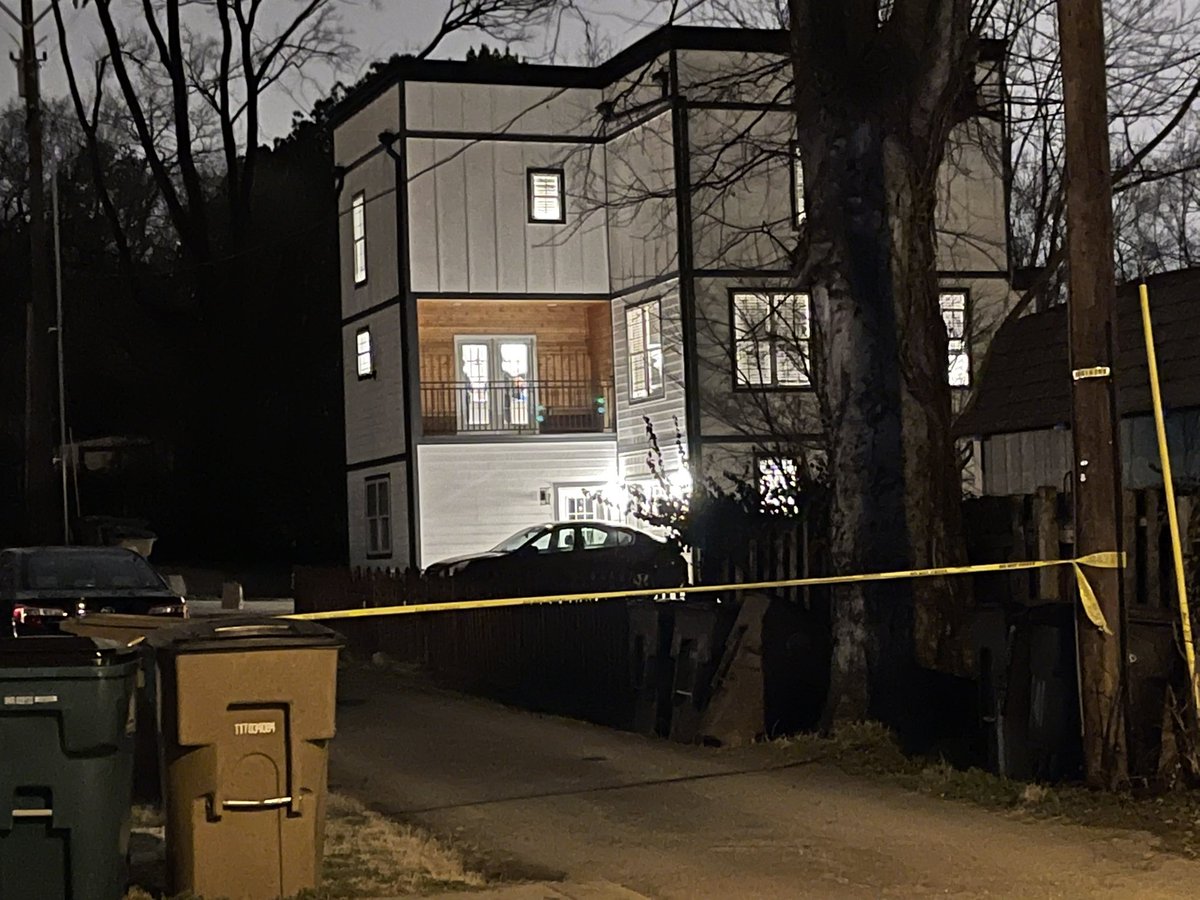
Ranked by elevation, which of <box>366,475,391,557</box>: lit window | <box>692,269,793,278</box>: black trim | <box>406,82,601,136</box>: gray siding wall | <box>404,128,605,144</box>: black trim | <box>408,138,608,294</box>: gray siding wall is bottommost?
<box>366,475,391,557</box>: lit window

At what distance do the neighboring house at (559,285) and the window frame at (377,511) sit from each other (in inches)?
2.8

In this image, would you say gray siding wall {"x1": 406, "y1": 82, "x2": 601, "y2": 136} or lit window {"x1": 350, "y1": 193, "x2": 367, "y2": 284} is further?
lit window {"x1": 350, "y1": 193, "x2": 367, "y2": 284}

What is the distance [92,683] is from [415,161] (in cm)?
2464

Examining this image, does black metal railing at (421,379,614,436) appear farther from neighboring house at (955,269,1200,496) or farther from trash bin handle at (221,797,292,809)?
trash bin handle at (221,797,292,809)

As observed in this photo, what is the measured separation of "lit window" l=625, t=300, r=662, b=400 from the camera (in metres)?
31.3

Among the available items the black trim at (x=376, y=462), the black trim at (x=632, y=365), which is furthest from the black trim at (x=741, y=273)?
the black trim at (x=376, y=462)

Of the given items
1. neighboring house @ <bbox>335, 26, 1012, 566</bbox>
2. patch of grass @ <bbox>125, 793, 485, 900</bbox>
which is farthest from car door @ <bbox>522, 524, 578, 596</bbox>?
patch of grass @ <bbox>125, 793, 485, 900</bbox>

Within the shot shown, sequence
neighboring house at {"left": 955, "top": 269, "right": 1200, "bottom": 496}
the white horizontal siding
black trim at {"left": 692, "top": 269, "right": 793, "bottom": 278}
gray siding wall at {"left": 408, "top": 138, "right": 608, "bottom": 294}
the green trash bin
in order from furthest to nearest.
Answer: the white horizontal siding, gray siding wall at {"left": 408, "top": 138, "right": 608, "bottom": 294}, black trim at {"left": 692, "top": 269, "right": 793, "bottom": 278}, neighboring house at {"left": 955, "top": 269, "right": 1200, "bottom": 496}, the green trash bin

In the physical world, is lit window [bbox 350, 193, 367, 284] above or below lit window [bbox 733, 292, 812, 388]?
above

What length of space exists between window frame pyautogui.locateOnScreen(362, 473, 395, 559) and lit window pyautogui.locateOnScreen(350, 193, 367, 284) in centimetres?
382

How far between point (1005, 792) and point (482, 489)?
22.6m

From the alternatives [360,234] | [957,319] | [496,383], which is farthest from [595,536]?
[360,234]

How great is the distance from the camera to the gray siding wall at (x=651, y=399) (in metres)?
30.4

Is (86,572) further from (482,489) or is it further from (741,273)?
(482,489)
